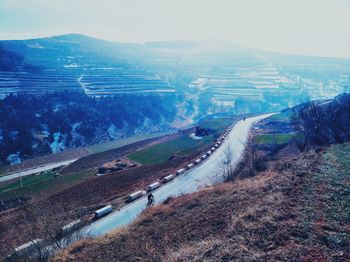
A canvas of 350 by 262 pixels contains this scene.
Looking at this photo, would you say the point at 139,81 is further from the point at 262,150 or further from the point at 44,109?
the point at 262,150

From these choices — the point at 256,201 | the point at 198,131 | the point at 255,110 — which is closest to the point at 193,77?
the point at 255,110

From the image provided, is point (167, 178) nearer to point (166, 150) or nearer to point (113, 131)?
point (166, 150)

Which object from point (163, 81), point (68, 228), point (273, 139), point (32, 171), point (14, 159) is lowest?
point (14, 159)

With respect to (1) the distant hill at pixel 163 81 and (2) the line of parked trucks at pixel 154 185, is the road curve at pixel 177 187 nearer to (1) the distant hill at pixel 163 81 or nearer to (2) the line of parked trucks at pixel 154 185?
(2) the line of parked trucks at pixel 154 185

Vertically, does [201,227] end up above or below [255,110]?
above

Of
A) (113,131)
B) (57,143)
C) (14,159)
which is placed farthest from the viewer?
(113,131)

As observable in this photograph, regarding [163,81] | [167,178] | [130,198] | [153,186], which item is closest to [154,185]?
[153,186]

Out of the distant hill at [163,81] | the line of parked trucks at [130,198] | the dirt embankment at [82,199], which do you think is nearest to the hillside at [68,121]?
the distant hill at [163,81]
